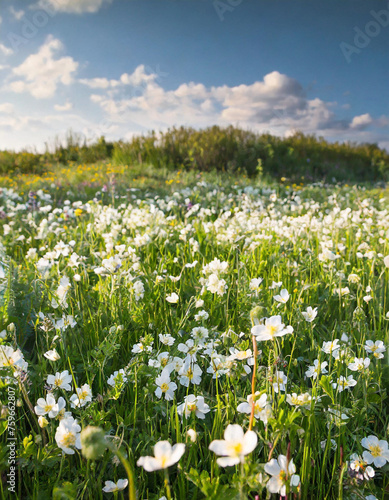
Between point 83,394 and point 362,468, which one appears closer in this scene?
point 362,468

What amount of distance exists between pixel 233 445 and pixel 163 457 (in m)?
0.16

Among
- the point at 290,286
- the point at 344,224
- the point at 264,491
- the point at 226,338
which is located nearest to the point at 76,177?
the point at 344,224

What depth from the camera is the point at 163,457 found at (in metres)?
0.73

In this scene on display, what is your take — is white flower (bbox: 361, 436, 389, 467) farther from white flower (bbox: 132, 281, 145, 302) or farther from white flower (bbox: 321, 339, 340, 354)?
white flower (bbox: 132, 281, 145, 302)

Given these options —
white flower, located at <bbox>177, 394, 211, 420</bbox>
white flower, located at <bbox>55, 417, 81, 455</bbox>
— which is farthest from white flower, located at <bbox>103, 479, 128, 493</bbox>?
white flower, located at <bbox>177, 394, 211, 420</bbox>

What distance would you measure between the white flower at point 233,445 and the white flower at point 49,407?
65 centimetres

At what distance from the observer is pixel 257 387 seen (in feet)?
4.80

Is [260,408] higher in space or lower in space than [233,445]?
lower

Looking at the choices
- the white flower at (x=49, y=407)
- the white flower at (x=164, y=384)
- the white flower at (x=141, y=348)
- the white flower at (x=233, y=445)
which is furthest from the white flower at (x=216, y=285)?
the white flower at (x=233, y=445)

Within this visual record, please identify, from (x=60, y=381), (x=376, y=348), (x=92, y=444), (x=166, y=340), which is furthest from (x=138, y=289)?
(x=92, y=444)

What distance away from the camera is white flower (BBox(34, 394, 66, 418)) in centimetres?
119

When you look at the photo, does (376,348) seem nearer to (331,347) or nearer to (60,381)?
(331,347)

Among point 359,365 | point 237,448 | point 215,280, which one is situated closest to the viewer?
point 237,448

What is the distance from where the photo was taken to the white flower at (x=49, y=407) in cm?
119
